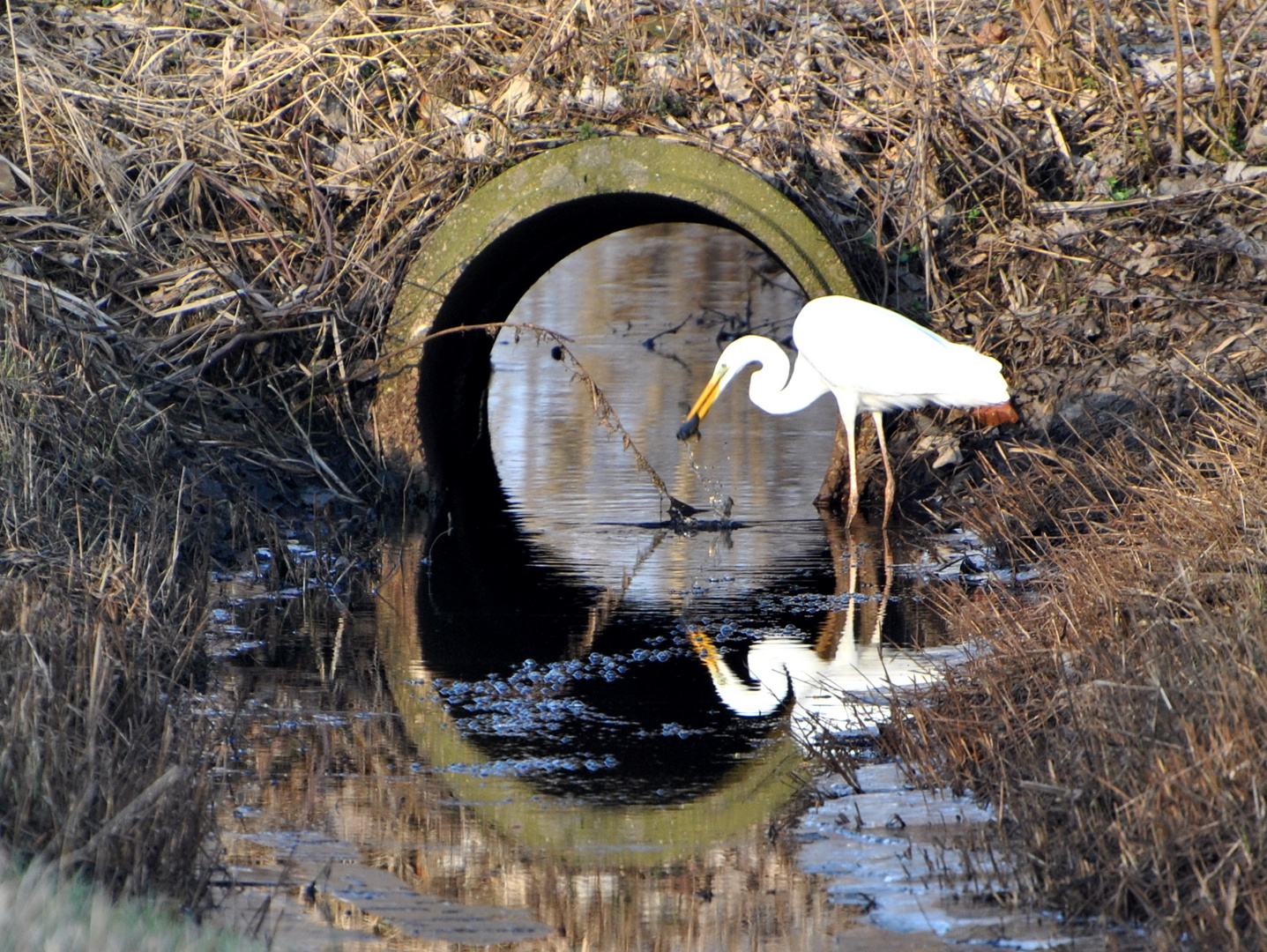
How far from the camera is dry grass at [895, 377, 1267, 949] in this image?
120 inches

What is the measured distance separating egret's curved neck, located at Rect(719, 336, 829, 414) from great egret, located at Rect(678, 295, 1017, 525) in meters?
0.37

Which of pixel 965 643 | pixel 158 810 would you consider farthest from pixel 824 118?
pixel 158 810

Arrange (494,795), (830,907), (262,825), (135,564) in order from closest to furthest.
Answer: (830,907) < (262,825) < (494,795) < (135,564)

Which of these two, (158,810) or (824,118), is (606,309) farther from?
(158,810)

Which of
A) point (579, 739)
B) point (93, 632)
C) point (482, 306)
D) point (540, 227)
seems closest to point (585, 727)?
point (579, 739)

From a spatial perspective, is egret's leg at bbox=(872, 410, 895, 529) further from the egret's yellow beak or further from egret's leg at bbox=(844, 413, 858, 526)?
the egret's yellow beak

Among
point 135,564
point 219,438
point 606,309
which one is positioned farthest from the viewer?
point 606,309

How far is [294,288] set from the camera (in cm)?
920

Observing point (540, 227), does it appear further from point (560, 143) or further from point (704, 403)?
point (704, 403)

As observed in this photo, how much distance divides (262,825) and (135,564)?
1.49 m

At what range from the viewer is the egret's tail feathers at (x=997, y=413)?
834 centimetres

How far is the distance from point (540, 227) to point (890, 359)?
2.83m

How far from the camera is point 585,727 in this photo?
16.0 ft

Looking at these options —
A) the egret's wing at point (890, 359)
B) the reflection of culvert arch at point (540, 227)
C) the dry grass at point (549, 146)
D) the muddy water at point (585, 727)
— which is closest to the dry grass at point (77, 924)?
the muddy water at point (585, 727)
